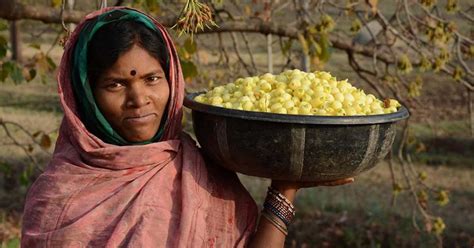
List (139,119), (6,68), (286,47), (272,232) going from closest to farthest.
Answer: (139,119), (272,232), (6,68), (286,47)

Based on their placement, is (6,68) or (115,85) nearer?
(115,85)

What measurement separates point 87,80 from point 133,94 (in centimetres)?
16

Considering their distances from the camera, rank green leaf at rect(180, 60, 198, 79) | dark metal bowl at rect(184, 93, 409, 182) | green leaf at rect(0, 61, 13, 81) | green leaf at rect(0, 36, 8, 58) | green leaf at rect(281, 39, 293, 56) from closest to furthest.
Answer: dark metal bowl at rect(184, 93, 409, 182)
green leaf at rect(0, 36, 8, 58)
green leaf at rect(180, 60, 198, 79)
green leaf at rect(0, 61, 13, 81)
green leaf at rect(281, 39, 293, 56)


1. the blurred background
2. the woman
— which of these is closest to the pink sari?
the woman

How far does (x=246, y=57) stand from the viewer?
1488 centimetres

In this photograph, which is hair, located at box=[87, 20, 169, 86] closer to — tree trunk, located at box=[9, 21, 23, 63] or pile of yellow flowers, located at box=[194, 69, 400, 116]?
pile of yellow flowers, located at box=[194, 69, 400, 116]

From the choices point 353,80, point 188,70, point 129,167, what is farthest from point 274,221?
point 353,80

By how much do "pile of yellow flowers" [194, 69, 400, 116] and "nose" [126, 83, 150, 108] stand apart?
17 centimetres

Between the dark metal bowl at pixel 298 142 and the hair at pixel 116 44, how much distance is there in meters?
0.20

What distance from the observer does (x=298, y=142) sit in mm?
1774

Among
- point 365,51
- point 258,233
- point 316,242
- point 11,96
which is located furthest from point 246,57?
point 258,233

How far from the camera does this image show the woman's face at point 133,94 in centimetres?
186

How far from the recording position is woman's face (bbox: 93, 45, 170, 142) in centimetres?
186

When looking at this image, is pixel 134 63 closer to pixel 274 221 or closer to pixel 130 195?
pixel 130 195
